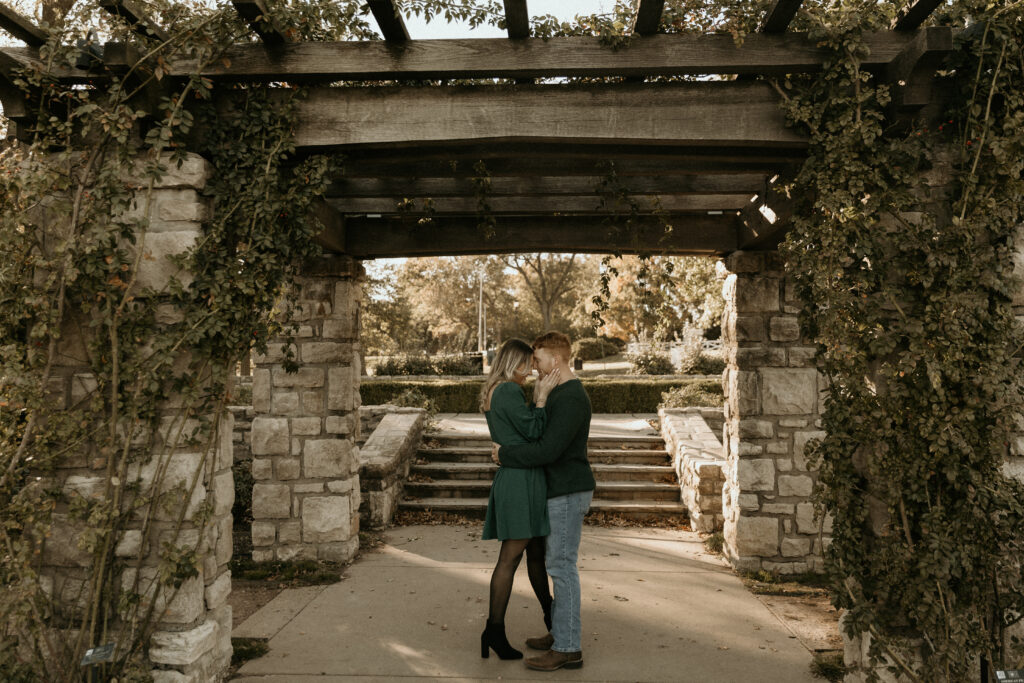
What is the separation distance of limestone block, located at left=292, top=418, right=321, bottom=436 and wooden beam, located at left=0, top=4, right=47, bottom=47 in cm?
340

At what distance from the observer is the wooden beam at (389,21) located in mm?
2875

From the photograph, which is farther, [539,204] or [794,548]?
[794,548]

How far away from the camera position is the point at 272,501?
5.85m

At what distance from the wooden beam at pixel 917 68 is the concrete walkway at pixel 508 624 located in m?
2.96

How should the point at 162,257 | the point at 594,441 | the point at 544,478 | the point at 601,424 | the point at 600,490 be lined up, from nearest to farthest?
the point at 162,257 < the point at 544,478 < the point at 600,490 < the point at 594,441 < the point at 601,424

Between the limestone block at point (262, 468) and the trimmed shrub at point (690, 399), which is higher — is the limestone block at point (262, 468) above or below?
below

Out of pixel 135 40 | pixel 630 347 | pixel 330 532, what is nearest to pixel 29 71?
pixel 135 40

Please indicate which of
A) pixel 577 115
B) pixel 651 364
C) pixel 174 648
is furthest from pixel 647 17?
pixel 651 364

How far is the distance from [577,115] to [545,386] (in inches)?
56.1

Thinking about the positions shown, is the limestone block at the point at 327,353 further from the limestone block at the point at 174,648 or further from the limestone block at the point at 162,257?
the limestone block at the point at 174,648

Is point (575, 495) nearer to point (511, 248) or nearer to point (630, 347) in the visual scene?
point (511, 248)

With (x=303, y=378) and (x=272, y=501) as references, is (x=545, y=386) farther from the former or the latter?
(x=272, y=501)

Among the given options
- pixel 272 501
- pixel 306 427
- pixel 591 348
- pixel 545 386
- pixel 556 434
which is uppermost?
pixel 591 348

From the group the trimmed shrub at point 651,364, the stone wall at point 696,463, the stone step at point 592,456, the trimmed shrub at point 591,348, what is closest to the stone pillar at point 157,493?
the stone wall at point 696,463
